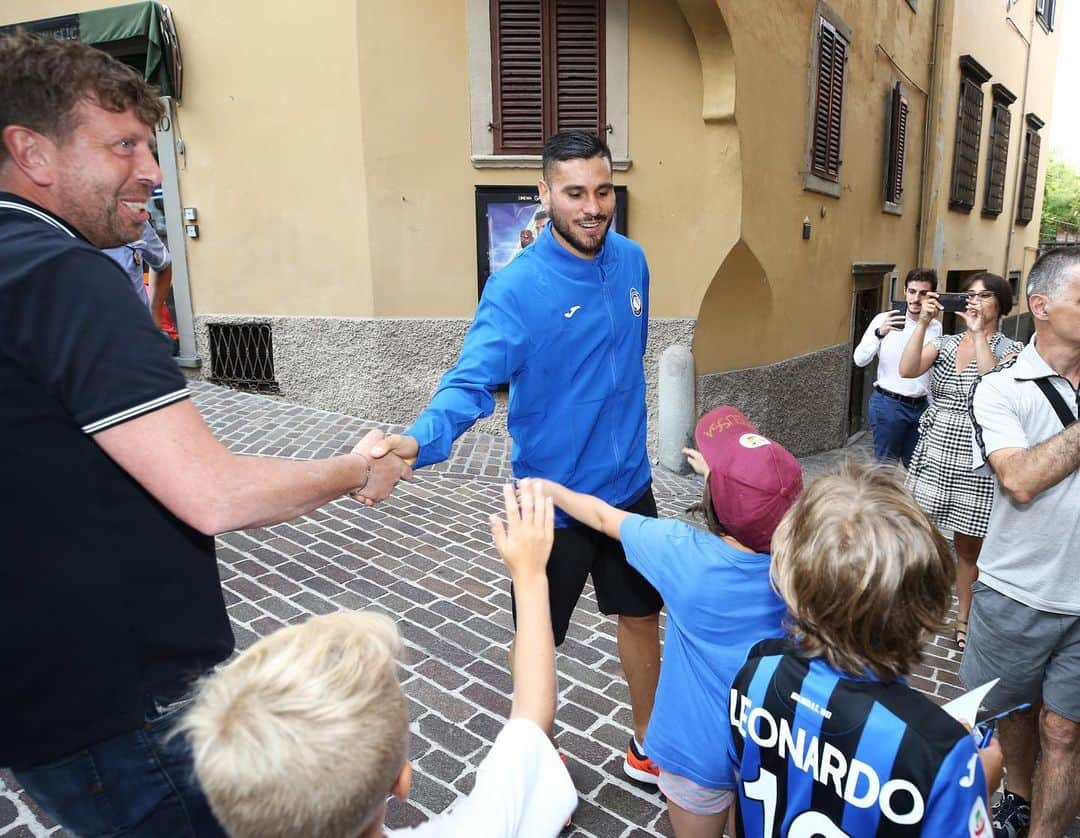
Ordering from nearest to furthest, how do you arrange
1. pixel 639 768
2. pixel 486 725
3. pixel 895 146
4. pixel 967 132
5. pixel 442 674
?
pixel 639 768 < pixel 486 725 < pixel 442 674 < pixel 895 146 < pixel 967 132

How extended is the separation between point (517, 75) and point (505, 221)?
1.39 metres

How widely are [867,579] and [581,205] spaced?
5.51 ft

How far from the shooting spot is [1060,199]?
131 ft

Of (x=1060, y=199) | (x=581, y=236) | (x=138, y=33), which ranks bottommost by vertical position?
(x=581, y=236)

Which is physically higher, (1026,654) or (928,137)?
(928,137)

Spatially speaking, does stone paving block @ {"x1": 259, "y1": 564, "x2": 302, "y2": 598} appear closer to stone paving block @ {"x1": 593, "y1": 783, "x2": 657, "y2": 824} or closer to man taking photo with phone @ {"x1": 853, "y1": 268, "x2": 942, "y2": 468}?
stone paving block @ {"x1": 593, "y1": 783, "x2": 657, "y2": 824}

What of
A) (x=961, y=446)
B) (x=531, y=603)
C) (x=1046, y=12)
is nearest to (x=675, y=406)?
(x=961, y=446)

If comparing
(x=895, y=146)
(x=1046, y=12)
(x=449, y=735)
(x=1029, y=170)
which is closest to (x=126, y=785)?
(x=449, y=735)

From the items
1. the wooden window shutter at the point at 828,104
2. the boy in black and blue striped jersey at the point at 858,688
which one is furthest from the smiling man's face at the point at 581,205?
the wooden window shutter at the point at 828,104

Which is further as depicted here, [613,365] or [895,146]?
[895,146]

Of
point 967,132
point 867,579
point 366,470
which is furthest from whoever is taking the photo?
point 967,132

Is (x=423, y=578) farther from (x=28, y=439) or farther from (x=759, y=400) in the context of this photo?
(x=759, y=400)

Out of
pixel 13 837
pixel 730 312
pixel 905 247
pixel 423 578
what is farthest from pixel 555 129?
pixel 905 247

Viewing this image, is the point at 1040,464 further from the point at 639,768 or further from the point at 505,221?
the point at 505,221
